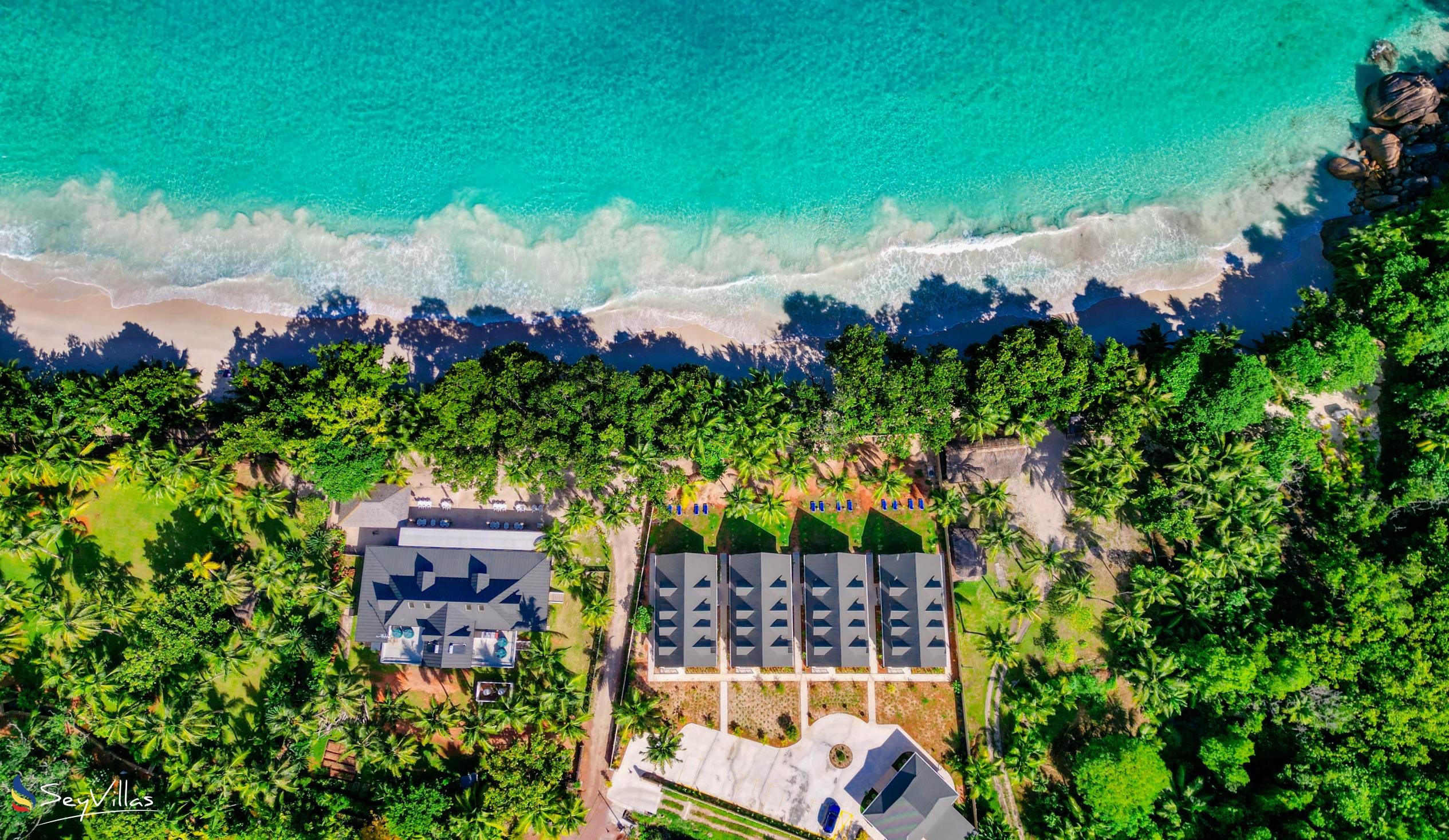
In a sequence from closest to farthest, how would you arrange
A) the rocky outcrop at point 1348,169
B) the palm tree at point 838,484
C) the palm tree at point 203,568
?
1. the palm tree at point 203,568
2. the palm tree at point 838,484
3. the rocky outcrop at point 1348,169

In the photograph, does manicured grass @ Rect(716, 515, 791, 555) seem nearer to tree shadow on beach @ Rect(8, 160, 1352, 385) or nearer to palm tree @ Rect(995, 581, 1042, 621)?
tree shadow on beach @ Rect(8, 160, 1352, 385)

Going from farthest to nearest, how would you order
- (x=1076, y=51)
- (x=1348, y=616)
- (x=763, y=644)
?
(x=1076, y=51)
(x=763, y=644)
(x=1348, y=616)

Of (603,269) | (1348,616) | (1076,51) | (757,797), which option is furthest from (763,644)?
(1076,51)

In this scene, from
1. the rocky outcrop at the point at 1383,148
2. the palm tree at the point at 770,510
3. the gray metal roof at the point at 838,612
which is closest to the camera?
the gray metal roof at the point at 838,612

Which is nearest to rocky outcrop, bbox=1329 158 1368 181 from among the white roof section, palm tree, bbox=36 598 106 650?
the white roof section

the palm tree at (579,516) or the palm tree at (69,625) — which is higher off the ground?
the palm tree at (579,516)

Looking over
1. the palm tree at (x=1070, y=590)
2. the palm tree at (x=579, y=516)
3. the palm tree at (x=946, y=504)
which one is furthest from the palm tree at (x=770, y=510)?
the palm tree at (x=1070, y=590)

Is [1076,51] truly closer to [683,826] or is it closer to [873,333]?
[873,333]

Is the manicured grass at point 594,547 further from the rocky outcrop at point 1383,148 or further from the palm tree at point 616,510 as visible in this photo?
the rocky outcrop at point 1383,148
